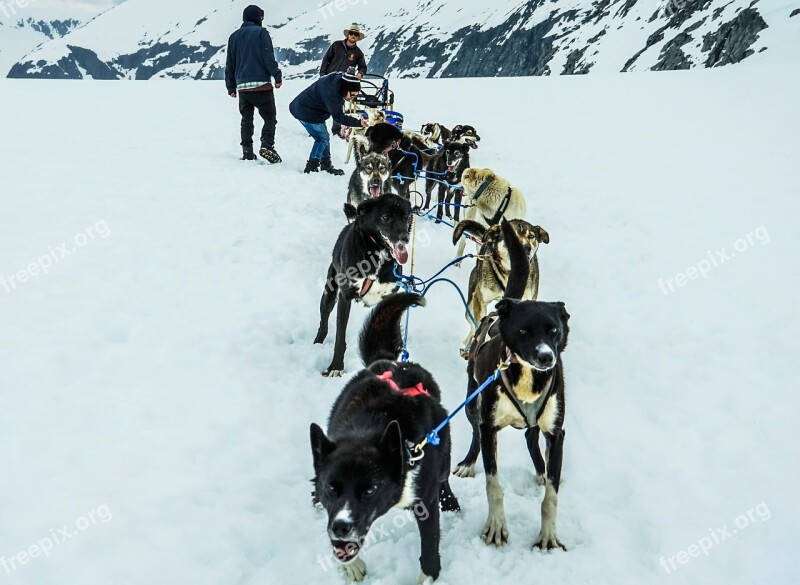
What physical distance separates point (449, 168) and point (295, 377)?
5603 mm

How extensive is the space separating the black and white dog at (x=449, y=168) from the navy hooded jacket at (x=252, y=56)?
2.99 metres

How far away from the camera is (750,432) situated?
3400 millimetres

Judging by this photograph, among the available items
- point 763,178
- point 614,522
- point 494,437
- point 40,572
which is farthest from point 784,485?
point 763,178

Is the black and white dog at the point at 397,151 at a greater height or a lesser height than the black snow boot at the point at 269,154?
greater

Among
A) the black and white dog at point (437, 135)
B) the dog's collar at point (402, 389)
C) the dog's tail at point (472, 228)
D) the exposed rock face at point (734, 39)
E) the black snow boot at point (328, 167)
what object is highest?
the exposed rock face at point (734, 39)

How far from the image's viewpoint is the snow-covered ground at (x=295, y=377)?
98.6 inches

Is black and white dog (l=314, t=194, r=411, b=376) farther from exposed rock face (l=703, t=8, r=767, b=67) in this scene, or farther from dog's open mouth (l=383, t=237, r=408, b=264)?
exposed rock face (l=703, t=8, r=767, b=67)

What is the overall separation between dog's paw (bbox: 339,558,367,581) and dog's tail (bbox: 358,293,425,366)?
1.11 metres

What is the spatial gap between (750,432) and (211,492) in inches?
136
